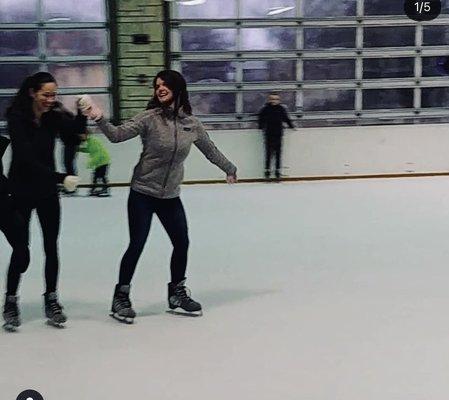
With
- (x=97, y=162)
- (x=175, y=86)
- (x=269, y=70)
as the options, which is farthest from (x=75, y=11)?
(x=175, y=86)

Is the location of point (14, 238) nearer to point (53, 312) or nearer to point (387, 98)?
point (53, 312)

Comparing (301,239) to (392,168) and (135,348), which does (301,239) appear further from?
(392,168)

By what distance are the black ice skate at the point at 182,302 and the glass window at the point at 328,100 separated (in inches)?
323

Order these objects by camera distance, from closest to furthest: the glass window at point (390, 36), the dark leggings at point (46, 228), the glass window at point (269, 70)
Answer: the dark leggings at point (46, 228) < the glass window at point (269, 70) < the glass window at point (390, 36)

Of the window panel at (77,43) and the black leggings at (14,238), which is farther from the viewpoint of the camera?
the window panel at (77,43)

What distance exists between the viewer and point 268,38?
38.8 ft

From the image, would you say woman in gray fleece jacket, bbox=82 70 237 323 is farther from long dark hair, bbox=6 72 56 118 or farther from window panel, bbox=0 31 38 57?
window panel, bbox=0 31 38 57

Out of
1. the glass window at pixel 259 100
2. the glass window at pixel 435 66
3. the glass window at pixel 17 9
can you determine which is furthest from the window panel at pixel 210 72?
the glass window at pixel 435 66

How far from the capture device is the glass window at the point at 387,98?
1218 cm

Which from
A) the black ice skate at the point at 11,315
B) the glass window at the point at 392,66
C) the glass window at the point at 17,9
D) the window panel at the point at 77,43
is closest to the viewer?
the black ice skate at the point at 11,315

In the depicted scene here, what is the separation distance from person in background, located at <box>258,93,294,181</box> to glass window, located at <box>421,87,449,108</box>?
8.22ft

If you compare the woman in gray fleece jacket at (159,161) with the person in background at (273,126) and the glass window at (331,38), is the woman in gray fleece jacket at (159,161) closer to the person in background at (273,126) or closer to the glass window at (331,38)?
the person in background at (273,126)

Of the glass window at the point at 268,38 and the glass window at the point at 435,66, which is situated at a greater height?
the glass window at the point at 268,38

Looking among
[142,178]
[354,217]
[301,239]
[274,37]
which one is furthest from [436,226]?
[274,37]
